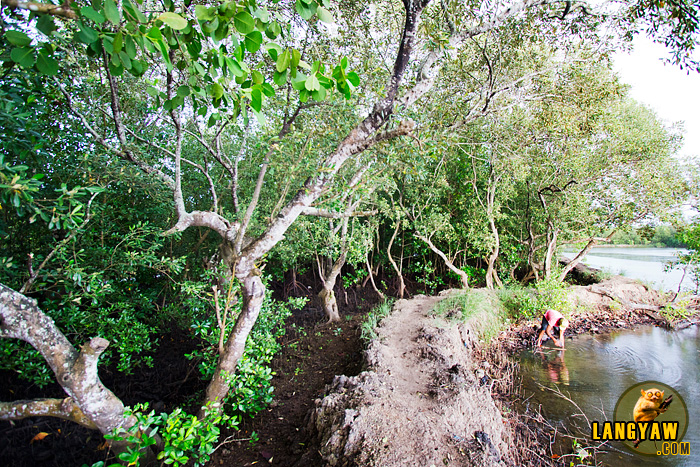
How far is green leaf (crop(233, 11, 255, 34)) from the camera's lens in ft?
4.31

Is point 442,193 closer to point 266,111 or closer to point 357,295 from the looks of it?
point 357,295

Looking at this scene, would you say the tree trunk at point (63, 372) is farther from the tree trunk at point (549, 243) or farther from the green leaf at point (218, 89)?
the tree trunk at point (549, 243)

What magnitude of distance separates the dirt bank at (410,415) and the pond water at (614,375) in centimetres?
145

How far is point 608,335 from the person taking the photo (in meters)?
7.52

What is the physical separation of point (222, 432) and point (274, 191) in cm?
411

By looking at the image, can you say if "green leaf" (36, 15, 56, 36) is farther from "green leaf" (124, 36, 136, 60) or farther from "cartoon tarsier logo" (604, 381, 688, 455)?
"cartoon tarsier logo" (604, 381, 688, 455)

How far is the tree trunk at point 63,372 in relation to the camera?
224 centimetres

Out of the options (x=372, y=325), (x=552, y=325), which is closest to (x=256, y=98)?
(x=372, y=325)

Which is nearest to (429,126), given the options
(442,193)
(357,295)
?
(442,193)

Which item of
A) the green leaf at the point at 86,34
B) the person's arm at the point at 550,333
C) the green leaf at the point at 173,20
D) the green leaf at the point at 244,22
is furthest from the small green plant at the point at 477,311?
the green leaf at the point at 86,34

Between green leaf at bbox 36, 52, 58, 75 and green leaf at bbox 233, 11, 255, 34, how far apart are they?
0.82 m

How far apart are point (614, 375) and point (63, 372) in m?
7.52

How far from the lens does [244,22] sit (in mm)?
1323

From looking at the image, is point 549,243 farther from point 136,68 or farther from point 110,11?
point 110,11
